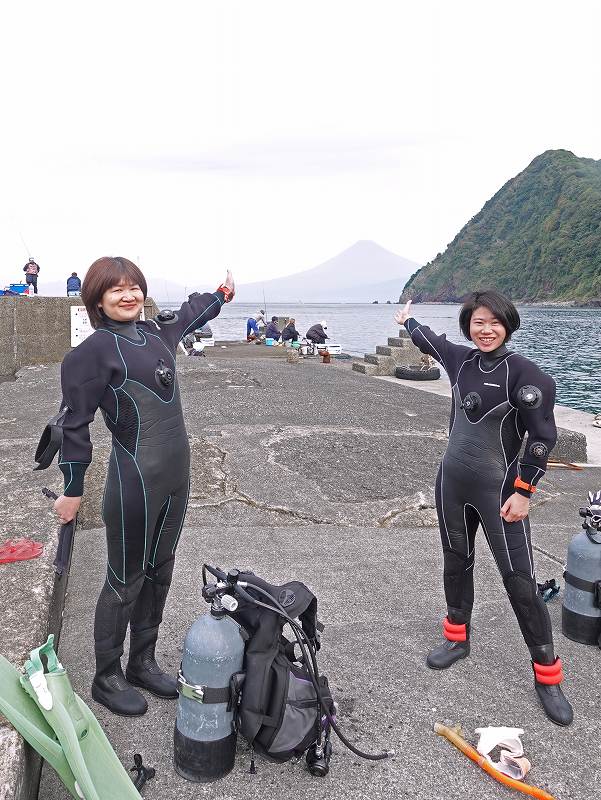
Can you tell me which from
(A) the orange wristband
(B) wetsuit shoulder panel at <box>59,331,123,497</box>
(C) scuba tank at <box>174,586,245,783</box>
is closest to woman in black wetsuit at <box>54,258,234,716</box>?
(B) wetsuit shoulder panel at <box>59,331,123,497</box>

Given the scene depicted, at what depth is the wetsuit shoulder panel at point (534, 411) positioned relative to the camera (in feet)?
9.36

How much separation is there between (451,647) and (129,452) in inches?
80.9

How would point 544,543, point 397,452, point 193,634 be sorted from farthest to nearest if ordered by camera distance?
point 397,452, point 544,543, point 193,634

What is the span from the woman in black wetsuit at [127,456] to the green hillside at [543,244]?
431 feet

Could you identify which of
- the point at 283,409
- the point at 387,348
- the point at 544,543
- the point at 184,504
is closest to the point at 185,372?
the point at 283,409

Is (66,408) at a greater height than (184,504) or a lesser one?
greater

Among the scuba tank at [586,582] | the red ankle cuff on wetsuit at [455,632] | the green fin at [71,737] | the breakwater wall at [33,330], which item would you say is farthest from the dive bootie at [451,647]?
the breakwater wall at [33,330]

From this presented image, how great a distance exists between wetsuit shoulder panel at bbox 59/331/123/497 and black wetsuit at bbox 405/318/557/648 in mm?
1755

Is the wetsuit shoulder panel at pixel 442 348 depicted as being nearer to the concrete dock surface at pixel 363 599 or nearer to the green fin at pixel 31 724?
the concrete dock surface at pixel 363 599

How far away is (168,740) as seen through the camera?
265 centimetres

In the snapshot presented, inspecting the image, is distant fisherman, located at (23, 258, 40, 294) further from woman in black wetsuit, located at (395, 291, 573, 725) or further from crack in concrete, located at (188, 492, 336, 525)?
woman in black wetsuit, located at (395, 291, 573, 725)

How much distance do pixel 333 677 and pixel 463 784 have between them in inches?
33.4

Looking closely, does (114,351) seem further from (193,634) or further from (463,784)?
(463,784)

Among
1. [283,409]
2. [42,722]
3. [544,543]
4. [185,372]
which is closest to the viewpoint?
[42,722]
